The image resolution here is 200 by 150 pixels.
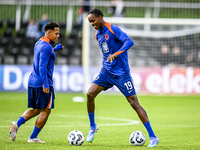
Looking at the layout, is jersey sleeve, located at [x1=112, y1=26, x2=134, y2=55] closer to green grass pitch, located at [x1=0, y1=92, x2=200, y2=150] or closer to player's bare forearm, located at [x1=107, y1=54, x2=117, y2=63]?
player's bare forearm, located at [x1=107, y1=54, x2=117, y2=63]

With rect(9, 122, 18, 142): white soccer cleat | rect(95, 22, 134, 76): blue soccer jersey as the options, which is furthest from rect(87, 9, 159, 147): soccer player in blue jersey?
rect(9, 122, 18, 142): white soccer cleat

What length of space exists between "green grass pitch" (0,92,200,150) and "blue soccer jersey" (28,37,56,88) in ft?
3.55

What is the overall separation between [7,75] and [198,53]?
9.58 meters

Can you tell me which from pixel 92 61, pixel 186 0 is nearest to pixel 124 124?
pixel 92 61

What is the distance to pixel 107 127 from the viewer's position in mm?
9320

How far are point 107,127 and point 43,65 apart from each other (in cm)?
317

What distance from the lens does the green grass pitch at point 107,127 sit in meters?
6.68

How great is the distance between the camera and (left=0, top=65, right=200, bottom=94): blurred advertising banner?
19109mm

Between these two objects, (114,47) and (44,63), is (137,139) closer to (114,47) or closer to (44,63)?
(114,47)

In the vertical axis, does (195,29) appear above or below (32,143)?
above

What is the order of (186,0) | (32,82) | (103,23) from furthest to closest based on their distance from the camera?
(186,0)
(103,23)
(32,82)

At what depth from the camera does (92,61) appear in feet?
63.8

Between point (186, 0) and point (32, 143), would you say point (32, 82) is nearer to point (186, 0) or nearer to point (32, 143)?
point (32, 143)

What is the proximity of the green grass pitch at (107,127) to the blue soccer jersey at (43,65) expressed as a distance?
1.08 m
